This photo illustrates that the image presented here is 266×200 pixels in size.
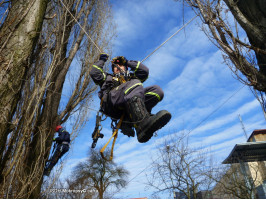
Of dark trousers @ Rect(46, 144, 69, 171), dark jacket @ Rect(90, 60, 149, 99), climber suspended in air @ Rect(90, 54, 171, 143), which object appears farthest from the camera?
dark trousers @ Rect(46, 144, 69, 171)

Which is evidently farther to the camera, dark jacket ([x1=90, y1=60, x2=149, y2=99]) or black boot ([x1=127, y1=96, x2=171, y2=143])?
dark jacket ([x1=90, y1=60, x2=149, y2=99])

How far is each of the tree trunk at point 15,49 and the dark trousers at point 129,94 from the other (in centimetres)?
101

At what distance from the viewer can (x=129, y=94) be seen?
2.38 meters

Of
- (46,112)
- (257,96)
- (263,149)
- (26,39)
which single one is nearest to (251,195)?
(263,149)

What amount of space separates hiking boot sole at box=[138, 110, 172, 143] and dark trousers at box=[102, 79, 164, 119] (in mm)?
374

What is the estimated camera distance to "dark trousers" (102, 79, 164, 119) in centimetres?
241

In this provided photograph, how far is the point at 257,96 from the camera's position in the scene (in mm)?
4441

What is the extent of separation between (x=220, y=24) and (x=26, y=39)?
3.97m

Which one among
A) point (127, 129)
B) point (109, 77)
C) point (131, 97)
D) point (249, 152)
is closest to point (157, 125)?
point (131, 97)

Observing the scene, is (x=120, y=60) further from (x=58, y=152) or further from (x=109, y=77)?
(x=58, y=152)

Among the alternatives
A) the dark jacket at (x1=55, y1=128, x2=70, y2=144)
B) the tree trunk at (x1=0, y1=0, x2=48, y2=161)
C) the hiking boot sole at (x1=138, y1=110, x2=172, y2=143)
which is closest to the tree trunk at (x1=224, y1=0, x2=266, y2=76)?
the hiking boot sole at (x1=138, y1=110, x2=172, y2=143)

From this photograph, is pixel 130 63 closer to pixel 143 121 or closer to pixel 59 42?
pixel 143 121

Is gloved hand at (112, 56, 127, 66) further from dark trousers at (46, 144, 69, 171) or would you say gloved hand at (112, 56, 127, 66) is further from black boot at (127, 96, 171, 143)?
dark trousers at (46, 144, 69, 171)

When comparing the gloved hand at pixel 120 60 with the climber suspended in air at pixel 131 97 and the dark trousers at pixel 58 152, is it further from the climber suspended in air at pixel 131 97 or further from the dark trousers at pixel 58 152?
the dark trousers at pixel 58 152
